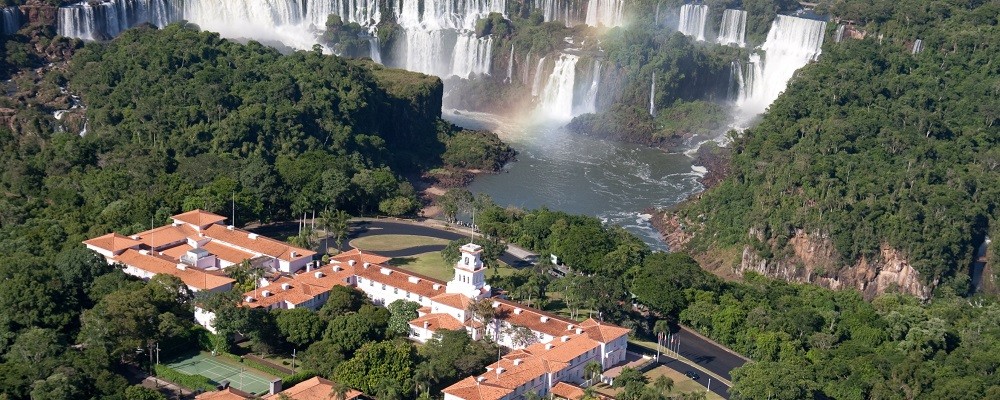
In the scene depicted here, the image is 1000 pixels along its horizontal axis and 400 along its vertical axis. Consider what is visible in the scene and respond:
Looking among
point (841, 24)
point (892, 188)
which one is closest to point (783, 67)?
point (841, 24)

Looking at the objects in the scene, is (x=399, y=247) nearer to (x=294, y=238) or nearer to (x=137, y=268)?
(x=294, y=238)

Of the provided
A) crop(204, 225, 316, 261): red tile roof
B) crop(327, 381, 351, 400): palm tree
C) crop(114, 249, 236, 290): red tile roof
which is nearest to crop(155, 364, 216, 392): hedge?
crop(327, 381, 351, 400): palm tree

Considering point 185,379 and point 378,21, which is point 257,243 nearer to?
point 185,379

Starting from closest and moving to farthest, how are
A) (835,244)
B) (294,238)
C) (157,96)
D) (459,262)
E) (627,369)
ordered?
(627,369)
(459,262)
(294,238)
(835,244)
(157,96)

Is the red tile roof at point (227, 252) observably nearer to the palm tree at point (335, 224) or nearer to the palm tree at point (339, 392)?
the palm tree at point (335, 224)

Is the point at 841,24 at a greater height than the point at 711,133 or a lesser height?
greater

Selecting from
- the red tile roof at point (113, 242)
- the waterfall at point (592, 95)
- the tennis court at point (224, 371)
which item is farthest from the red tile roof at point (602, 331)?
the waterfall at point (592, 95)

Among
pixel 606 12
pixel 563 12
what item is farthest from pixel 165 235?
pixel 563 12
